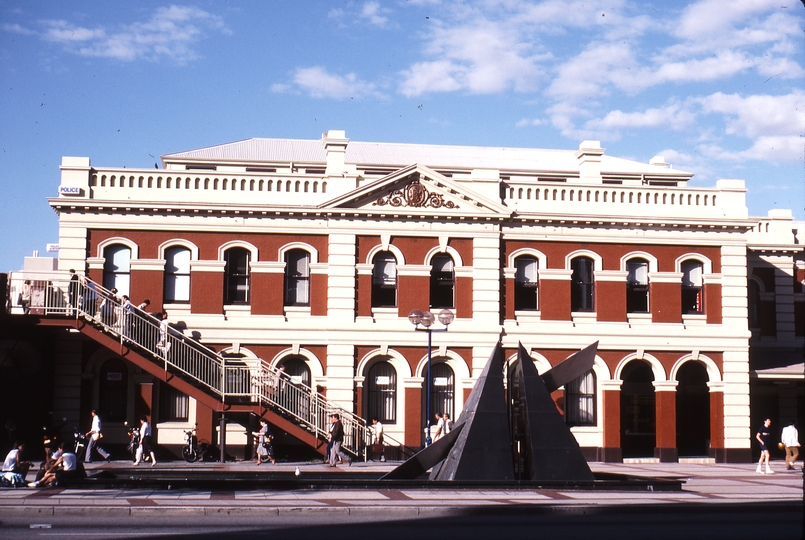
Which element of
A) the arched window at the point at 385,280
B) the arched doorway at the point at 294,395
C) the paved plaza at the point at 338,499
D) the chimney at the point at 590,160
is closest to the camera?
the paved plaza at the point at 338,499

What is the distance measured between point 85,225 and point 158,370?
5.75 metres

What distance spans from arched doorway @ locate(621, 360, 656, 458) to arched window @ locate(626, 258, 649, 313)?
1938mm

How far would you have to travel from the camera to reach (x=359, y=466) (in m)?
27.6

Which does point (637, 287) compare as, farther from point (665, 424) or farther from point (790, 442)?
point (790, 442)

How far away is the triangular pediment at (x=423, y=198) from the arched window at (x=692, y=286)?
22.6ft

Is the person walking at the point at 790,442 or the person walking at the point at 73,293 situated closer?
the person walking at the point at 73,293

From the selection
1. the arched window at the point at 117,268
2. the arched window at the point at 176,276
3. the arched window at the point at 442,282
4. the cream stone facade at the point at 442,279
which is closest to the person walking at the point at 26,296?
the cream stone facade at the point at 442,279

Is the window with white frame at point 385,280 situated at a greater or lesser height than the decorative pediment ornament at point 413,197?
lesser

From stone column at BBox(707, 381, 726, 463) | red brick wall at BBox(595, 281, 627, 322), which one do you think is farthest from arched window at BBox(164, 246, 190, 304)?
stone column at BBox(707, 381, 726, 463)

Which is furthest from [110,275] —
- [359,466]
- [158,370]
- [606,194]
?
[606,194]

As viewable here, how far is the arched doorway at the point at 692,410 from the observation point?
110 feet

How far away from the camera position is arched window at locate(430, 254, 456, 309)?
1266 inches

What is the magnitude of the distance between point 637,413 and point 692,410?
230cm

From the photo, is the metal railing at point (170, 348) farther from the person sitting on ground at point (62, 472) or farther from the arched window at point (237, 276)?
the person sitting on ground at point (62, 472)
